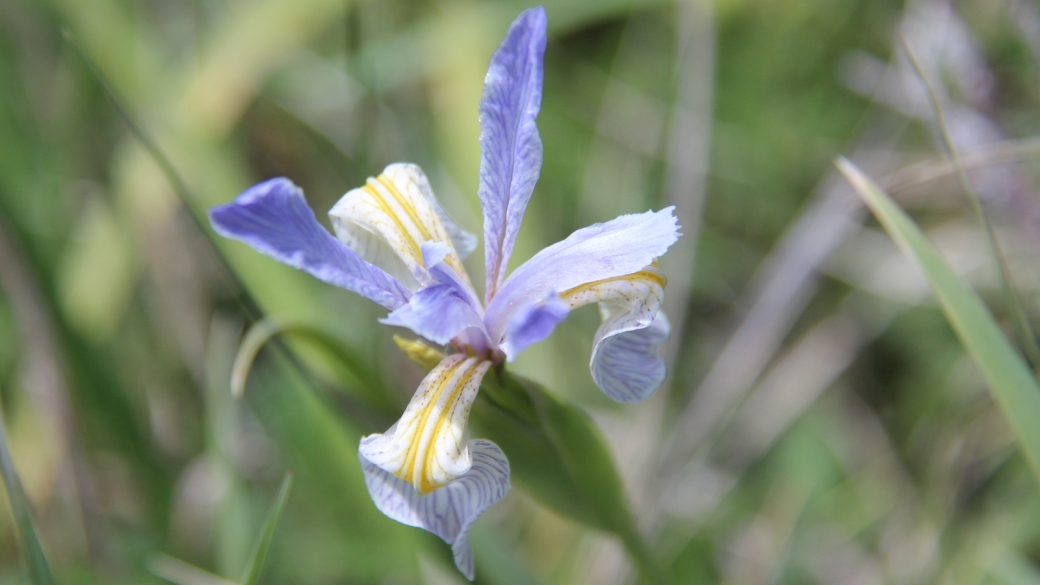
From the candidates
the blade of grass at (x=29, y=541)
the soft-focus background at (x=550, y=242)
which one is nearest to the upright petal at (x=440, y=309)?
the soft-focus background at (x=550, y=242)

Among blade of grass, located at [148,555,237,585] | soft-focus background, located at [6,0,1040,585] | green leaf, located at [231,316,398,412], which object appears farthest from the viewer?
soft-focus background, located at [6,0,1040,585]

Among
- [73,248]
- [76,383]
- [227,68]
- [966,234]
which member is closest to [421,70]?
[227,68]

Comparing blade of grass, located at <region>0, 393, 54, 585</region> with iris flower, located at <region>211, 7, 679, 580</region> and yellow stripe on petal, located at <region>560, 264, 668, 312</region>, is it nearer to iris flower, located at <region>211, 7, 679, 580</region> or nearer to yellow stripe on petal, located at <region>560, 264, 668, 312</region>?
iris flower, located at <region>211, 7, 679, 580</region>

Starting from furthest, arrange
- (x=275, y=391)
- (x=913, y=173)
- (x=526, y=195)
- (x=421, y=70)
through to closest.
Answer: (x=421, y=70), (x=275, y=391), (x=913, y=173), (x=526, y=195)

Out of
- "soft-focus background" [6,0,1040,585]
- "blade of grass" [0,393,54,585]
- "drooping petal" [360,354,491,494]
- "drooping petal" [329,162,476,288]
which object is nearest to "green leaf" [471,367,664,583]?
"drooping petal" [360,354,491,494]

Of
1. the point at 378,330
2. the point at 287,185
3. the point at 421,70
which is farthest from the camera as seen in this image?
the point at 421,70

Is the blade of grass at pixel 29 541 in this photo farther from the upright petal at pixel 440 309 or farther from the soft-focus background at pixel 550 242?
the upright petal at pixel 440 309

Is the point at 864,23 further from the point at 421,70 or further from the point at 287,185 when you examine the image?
the point at 287,185

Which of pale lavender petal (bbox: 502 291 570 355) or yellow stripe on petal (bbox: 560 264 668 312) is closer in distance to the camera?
pale lavender petal (bbox: 502 291 570 355)
